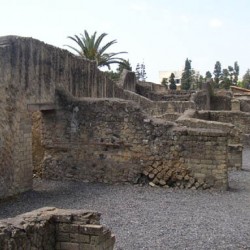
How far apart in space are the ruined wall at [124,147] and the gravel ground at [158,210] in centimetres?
43

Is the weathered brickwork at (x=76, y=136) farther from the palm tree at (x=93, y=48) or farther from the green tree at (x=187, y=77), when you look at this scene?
the green tree at (x=187, y=77)

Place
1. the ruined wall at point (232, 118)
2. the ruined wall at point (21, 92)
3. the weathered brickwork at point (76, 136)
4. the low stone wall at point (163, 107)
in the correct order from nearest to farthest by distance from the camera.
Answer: the ruined wall at point (21, 92) → the weathered brickwork at point (76, 136) → the ruined wall at point (232, 118) → the low stone wall at point (163, 107)

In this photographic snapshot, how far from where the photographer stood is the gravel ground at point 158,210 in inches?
301

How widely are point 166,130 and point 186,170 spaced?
1124mm

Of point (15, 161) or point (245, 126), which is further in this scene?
point (245, 126)

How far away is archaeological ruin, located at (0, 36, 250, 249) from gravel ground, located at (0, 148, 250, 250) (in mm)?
429

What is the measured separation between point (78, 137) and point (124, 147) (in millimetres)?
1331

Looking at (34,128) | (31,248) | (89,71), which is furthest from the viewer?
(89,71)

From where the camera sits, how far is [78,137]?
13367 mm

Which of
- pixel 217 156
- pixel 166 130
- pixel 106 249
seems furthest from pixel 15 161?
pixel 106 249

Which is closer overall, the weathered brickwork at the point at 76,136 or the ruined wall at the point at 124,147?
the weathered brickwork at the point at 76,136

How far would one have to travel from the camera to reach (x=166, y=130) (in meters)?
12.5

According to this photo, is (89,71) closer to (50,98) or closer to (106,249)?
(50,98)

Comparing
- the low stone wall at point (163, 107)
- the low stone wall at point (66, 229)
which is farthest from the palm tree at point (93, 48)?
the low stone wall at point (66, 229)
